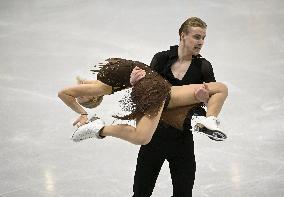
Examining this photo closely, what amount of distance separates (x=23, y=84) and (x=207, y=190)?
2.46 meters

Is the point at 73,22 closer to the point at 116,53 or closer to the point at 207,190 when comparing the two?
the point at 116,53

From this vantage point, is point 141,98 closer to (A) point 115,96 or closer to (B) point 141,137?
(B) point 141,137

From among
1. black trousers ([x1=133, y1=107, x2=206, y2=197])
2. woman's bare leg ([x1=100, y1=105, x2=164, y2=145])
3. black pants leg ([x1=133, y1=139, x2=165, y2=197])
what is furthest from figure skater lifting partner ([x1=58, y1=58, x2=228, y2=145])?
black pants leg ([x1=133, y1=139, x2=165, y2=197])

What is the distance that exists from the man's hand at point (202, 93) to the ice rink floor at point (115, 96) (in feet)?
3.70

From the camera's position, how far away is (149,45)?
6.15 meters

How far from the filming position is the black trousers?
294 centimetres

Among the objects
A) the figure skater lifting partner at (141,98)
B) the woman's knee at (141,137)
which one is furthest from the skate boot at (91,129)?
the woman's knee at (141,137)

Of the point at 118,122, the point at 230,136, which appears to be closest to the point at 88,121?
the point at 118,122

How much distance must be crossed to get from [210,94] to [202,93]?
7 centimetres

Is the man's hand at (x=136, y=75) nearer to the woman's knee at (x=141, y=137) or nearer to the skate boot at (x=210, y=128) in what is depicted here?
the woman's knee at (x=141, y=137)

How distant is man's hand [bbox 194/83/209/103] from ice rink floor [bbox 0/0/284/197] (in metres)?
1.13

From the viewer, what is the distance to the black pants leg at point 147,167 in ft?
9.77

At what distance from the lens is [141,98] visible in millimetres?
2748

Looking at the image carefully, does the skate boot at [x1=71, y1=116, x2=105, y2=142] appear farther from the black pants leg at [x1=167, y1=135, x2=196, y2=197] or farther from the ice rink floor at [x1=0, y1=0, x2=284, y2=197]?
the ice rink floor at [x1=0, y1=0, x2=284, y2=197]
